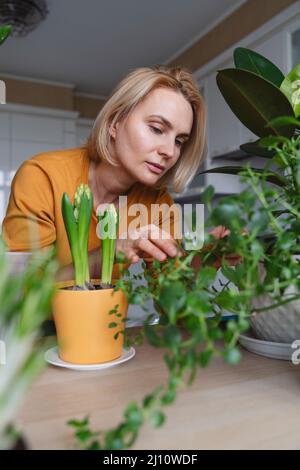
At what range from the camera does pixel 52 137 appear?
488 centimetres

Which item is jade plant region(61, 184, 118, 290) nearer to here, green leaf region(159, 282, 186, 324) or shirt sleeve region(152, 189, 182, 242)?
green leaf region(159, 282, 186, 324)

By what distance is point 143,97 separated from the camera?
117 centimetres

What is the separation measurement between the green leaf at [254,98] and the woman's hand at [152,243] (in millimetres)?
200

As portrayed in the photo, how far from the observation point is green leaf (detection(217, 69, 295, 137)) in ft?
1.66

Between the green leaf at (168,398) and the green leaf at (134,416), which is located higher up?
the green leaf at (168,398)

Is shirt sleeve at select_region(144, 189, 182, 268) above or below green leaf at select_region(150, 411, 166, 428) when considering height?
above

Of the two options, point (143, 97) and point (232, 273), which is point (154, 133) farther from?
point (232, 273)

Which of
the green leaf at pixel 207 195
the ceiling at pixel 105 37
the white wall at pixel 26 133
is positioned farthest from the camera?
the white wall at pixel 26 133

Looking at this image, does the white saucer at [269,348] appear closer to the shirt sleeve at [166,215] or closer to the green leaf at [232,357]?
the green leaf at [232,357]

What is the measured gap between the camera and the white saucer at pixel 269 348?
0.48 metres

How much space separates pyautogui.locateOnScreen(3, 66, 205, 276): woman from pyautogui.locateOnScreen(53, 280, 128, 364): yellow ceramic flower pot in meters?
0.49

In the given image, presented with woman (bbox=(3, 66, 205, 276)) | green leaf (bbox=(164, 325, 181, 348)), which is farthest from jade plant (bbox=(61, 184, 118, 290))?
woman (bbox=(3, 66, 205, 276))

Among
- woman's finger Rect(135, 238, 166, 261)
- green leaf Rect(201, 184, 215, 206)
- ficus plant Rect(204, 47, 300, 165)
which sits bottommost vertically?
woman's finger Rect(135, 238, 166, 261)

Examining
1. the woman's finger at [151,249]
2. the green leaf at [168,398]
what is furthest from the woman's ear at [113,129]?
the green leaf at [168,398]
